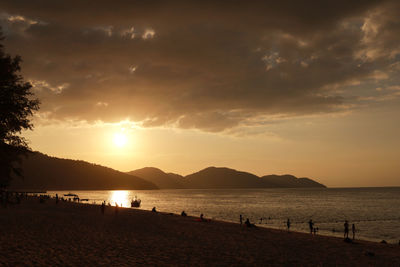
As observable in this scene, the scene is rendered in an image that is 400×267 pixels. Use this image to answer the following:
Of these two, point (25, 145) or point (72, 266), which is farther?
point (25, 145)

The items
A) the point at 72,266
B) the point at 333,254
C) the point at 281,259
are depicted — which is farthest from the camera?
the point at 333,254

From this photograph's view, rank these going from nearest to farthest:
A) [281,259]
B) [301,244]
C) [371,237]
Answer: [281,259] < [301,244] < [371,237]

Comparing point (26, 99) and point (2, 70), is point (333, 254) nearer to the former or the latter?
point (26, 99)

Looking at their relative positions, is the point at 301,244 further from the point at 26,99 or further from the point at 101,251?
the point at 26,99

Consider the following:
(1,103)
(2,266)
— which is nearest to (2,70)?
(1,103)

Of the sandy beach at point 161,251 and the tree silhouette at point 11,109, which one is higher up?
the tree silhouette at point 11,109

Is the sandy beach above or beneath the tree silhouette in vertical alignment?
beneath

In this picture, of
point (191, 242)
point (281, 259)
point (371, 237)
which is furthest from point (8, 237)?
point (371, 237)

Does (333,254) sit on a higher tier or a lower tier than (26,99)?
lower

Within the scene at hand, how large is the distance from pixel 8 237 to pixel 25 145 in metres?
5.69

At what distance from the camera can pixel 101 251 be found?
754 inches

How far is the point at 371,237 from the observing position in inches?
1845

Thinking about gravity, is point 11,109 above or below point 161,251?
above

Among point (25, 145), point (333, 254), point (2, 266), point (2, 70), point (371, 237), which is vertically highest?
point (2, 70)
